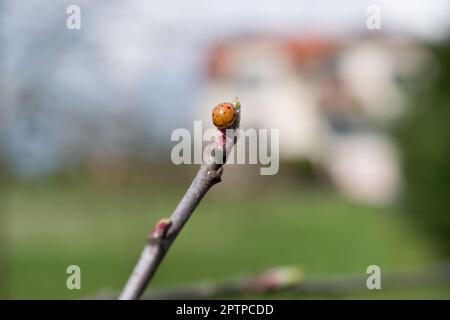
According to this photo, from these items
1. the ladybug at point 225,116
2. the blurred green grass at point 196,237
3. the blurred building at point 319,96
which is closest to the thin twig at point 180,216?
the ladybug at point 225,116

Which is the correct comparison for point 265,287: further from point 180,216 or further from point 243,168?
point 243,168

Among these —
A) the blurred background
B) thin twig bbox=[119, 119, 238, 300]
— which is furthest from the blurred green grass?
thin twig bbox=[119, 119, 238, 300]

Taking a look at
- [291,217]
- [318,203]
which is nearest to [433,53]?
[291,217]

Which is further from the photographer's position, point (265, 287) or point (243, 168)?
point (243, 168)

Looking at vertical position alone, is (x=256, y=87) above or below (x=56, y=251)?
above

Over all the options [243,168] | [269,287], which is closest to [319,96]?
[243,168]

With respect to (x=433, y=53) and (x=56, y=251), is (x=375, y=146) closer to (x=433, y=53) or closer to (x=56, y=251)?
(x=56, y=251)

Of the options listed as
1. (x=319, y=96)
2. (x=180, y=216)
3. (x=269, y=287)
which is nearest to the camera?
(x=180, y=216)
